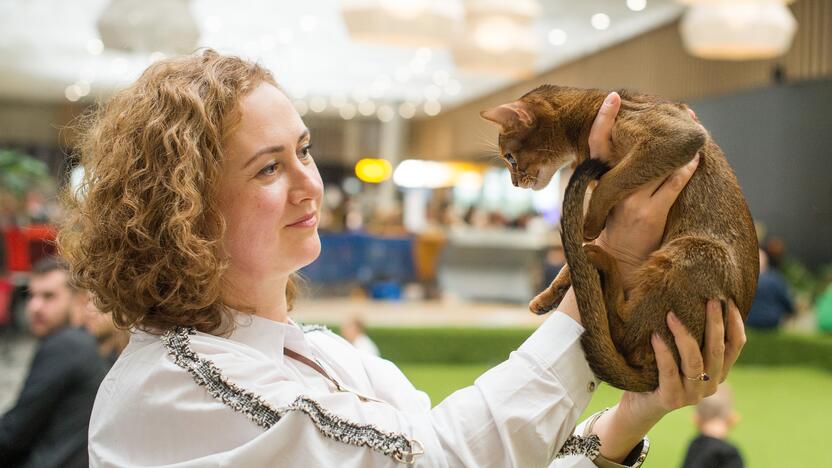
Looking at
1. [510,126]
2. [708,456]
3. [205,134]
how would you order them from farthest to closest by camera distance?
1. [708,456]
2. [510,126]
3. [205,134]

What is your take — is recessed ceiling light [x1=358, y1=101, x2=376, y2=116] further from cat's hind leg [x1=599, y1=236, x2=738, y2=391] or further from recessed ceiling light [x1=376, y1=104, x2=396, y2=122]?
cat's hind leg [x1=599, y1=236, x2=738, y2=391]

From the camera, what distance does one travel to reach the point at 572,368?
103cm

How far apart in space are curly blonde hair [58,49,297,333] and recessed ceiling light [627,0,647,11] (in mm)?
10595

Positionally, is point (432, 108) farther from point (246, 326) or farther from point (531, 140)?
point (246, 326)

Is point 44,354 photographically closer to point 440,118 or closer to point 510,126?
point 510,126

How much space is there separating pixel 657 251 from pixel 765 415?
5.88 m

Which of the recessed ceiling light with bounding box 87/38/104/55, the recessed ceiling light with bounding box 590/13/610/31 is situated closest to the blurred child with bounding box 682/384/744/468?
the recessed ceiling light with bounding box 590/13/610/31

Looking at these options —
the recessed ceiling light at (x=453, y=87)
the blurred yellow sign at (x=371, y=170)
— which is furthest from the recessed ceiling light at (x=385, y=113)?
the recessed ceiling light at (x=453, y=87)

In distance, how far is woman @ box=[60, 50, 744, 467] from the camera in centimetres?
100

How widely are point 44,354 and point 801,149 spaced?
953 centimetres

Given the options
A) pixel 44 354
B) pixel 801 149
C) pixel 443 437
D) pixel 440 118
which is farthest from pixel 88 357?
pixel 440 118

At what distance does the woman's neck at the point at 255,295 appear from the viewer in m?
1.20

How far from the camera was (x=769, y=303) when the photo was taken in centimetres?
758

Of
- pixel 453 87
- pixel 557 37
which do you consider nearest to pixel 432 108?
pixel 453 87
